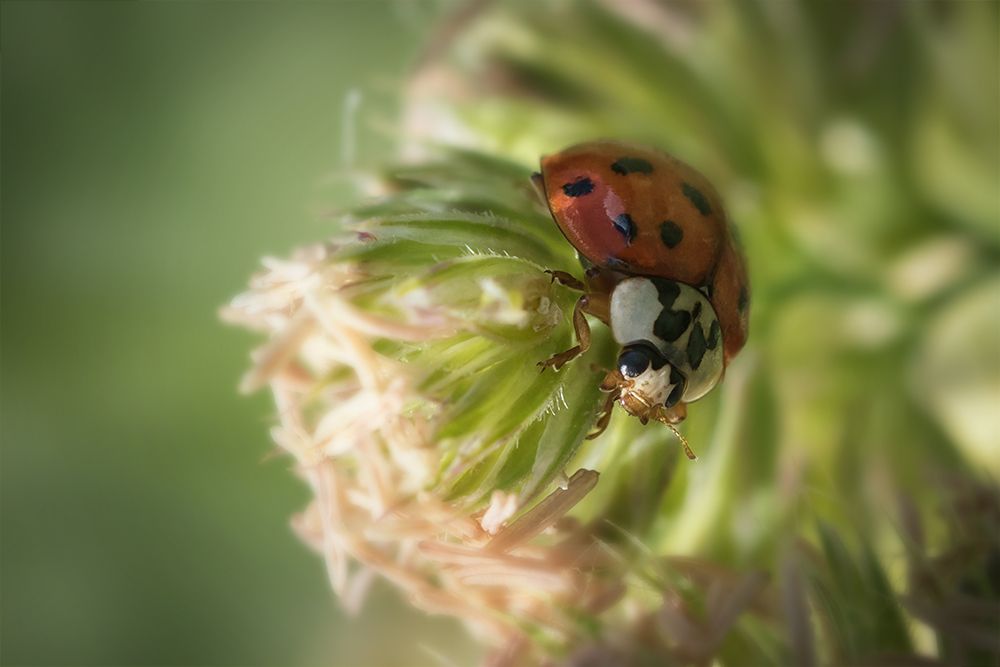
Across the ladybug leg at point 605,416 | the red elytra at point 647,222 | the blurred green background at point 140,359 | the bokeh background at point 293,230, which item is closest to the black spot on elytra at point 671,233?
the red elytra at point 647,222

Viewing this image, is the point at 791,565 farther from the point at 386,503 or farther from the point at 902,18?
the point at 902,18

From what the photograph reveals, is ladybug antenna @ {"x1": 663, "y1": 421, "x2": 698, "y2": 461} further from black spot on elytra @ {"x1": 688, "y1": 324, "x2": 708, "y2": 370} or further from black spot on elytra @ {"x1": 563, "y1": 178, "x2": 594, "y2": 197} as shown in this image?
black spot on elytra @ {"x1": 563, "y1": 178, "x2": 594, "y2": 197}

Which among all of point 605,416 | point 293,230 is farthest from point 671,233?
point 293,230

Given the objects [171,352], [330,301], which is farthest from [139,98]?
[330,301]

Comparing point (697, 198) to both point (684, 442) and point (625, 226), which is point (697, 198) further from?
point (684, 442)

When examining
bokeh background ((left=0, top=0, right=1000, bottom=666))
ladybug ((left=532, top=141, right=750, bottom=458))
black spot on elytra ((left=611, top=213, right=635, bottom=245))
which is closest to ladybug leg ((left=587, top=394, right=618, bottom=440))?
ladybug ((left=532, top=141, right=750, bottom=458))

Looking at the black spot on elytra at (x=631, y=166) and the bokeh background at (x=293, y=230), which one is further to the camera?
the bokeh background at (x=293, y=230)

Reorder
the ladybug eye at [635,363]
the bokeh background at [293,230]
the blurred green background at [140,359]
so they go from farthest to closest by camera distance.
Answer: the blurred green background at [140,359], the bokeh background at [293,230], the ladybug eye at [635,363]

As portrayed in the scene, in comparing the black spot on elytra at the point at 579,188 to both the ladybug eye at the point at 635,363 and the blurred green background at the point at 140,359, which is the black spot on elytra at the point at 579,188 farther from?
the blurred green background at the point at 140,359
